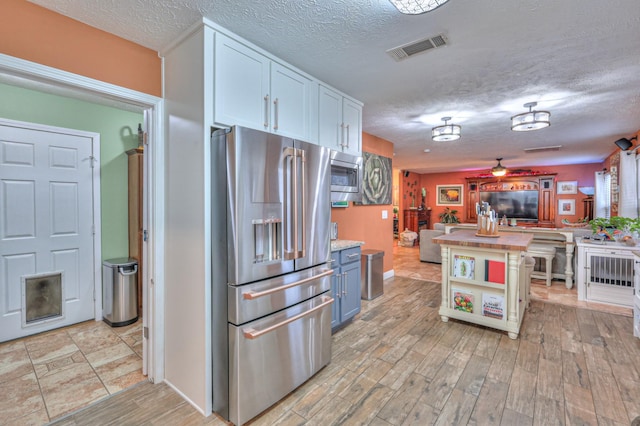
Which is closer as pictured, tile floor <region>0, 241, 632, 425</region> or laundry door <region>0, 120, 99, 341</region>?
tile floor <region>0, 241, 632, 425</region>

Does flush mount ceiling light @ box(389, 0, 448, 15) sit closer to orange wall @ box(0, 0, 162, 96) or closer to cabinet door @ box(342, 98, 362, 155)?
cabinet door @ box(342, 98, 362, 155)

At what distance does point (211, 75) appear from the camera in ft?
6.15

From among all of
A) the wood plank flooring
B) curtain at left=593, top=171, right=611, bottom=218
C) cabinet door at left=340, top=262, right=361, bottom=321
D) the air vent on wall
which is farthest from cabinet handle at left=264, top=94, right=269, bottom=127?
curtain at left=593, top=171, right=611, bottom=218

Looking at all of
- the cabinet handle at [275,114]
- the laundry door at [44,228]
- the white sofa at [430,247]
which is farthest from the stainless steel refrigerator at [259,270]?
the white sofa at [430,247]

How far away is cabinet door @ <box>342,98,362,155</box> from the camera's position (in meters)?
3.14

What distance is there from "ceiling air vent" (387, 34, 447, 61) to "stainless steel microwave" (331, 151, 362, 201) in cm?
93

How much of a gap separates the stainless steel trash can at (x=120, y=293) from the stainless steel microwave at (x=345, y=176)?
249cm

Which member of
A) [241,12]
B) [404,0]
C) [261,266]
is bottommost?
[261,266]

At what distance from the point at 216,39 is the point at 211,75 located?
0.84 ft

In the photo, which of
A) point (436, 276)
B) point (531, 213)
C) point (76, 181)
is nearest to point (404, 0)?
point (76, 181)

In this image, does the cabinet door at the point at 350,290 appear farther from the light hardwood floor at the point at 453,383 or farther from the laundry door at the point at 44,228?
the laundry door at the point at 44,228

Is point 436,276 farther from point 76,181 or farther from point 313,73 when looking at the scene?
point 76,181

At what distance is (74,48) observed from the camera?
1.83 meters

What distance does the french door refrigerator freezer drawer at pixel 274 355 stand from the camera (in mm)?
1754
